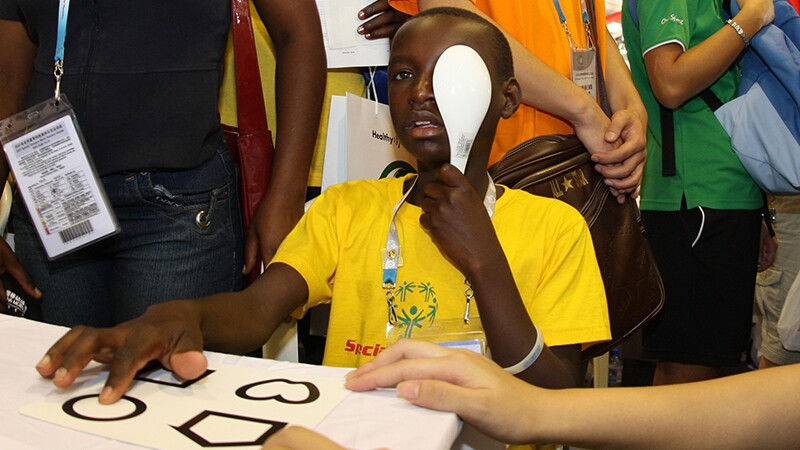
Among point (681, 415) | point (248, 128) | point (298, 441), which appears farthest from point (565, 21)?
point (298, 441)

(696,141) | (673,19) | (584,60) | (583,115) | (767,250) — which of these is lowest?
(767,250)

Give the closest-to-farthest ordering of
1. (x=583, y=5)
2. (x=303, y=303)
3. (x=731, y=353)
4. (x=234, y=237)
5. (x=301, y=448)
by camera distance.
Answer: (x=301, y=448) < (x=303, y=303) < (x=234, y=237) < (x=583, y=5) < (x=731, y=353)

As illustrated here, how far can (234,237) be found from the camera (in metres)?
1.31

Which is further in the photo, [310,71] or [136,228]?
[310,71]

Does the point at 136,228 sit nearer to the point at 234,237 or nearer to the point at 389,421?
the point at 234,237

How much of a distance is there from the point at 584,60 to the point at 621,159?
0.82 ft

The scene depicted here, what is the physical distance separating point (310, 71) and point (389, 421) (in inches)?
33.2

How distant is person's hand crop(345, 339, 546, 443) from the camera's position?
0.67m

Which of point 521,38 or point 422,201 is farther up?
point 521,38

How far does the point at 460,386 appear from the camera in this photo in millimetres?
705

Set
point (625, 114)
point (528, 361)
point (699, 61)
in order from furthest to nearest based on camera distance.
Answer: point (699, 61) → point (625, 114) → point (528, 361)

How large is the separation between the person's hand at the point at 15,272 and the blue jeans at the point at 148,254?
13mm

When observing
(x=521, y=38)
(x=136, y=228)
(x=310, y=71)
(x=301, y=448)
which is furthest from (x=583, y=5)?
(x=301, y=448)

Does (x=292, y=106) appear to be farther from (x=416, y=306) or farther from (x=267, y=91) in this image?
(x=416, y=306)
